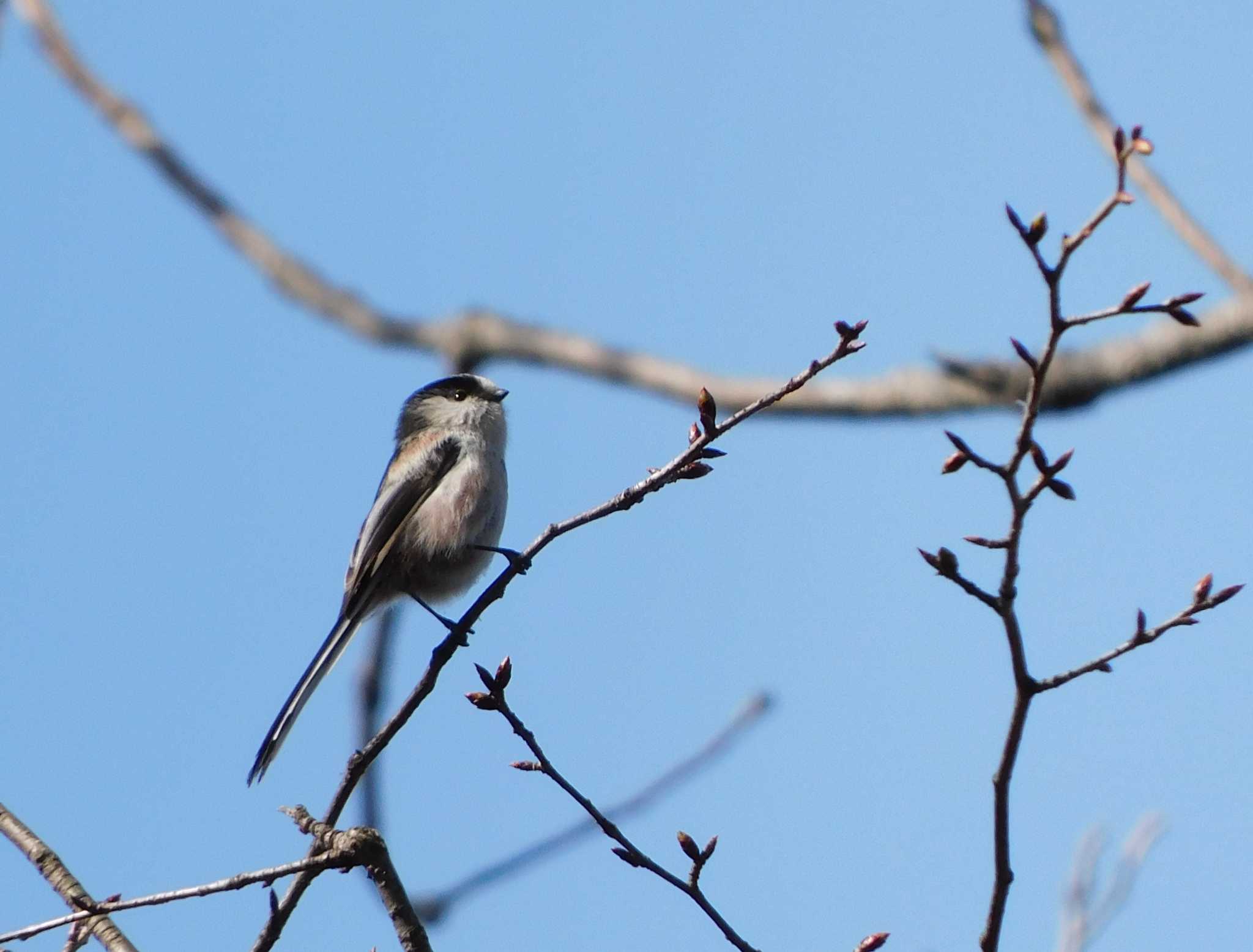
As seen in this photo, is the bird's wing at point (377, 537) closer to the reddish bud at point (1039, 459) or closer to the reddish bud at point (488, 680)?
the reddish bud at point (488, 680)

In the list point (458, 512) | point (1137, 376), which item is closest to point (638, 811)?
point (458, 512)

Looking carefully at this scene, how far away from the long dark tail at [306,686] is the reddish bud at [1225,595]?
2559mm

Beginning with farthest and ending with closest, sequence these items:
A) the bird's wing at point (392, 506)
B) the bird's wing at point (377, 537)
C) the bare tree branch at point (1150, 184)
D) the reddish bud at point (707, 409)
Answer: the bird's wing at point (392, 506) → the bird's wing at point (377, 537) → the bare tree branch at point (1150, 184) → the reddish bud at point (707, 409)

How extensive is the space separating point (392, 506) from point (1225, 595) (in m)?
3.21

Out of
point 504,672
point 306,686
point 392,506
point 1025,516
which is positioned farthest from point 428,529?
point 1025,516

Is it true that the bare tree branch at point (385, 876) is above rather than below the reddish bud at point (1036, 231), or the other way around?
below

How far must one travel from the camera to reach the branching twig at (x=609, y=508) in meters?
2.36

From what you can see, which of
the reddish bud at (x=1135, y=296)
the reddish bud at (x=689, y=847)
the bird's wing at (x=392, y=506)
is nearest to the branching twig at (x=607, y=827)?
the reddish bud at (x=689, y=847)

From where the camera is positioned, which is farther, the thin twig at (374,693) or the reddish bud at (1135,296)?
the thin twig at (374,693)

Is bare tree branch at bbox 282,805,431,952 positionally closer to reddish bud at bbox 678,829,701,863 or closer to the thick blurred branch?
reddish bud at bbox 678,829,701,863

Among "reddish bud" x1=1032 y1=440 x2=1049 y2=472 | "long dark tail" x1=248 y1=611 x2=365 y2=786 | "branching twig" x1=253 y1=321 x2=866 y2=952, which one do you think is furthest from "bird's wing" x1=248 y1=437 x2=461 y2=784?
"reddish bud" x1=1032 y1=440 x2=1049 y2=472

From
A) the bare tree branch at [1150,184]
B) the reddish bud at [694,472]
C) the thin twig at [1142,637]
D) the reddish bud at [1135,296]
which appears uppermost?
the bare tree branch at [1150,184]

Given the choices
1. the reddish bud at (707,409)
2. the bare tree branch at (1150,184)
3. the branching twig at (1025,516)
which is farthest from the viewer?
the bare tree branch at (1150,184)

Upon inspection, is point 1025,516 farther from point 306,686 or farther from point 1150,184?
point 306,686
